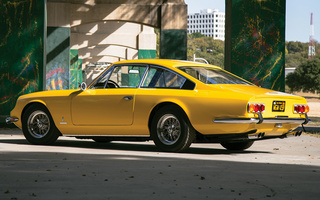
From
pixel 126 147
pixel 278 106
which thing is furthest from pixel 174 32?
pixel 278 106

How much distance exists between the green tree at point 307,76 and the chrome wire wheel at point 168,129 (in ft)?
259

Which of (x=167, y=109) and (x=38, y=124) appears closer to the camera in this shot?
(x=167, y=109)

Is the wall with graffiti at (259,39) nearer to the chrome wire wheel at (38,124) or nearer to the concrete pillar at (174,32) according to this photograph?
the concrete pillar at (174,32)

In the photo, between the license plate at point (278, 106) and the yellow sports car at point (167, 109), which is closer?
the yellow sports car at point (167, 109)

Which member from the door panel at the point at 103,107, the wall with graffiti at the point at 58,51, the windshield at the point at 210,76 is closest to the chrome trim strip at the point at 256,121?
the windshield at the point at 210,76

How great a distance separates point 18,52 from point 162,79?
24.9ft

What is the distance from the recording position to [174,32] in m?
22.7

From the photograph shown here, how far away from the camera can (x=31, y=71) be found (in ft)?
54.0

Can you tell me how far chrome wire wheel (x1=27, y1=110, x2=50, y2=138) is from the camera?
11016 mm

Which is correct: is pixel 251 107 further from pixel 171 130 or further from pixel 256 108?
pixel 171 130

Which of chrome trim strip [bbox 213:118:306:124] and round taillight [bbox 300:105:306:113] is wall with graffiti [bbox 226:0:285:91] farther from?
chrome trim strip [bbox 213:118:306:124]

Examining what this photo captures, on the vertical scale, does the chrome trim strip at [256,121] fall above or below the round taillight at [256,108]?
below

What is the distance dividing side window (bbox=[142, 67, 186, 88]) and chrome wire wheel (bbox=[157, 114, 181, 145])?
58 centimetres

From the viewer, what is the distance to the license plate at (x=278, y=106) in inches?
365
